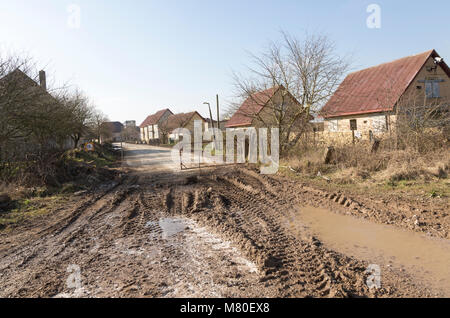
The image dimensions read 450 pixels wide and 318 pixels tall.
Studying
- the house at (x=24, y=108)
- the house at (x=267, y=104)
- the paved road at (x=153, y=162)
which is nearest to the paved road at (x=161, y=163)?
the paved road at (x=153, y=162)

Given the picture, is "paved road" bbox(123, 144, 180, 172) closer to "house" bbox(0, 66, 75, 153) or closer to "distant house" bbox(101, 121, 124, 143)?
"house" bbox(0, 66, 75, 153)

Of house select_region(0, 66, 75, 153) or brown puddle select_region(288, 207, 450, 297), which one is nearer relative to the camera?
brown puddle select_region(288, 207, 450, 297)

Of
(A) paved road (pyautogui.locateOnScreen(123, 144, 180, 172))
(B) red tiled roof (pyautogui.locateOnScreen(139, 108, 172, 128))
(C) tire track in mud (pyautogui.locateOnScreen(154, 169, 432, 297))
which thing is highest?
(B) red tiled roof (pyautogui.locateOnScreen(139, 108, 172, 128))

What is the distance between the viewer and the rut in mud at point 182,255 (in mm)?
3848

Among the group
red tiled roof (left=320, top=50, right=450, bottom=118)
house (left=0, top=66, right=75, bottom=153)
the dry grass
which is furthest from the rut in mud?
red tiled roof (left=320, top=50, right=450, bottom=118)

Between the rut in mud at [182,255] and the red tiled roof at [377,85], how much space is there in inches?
593

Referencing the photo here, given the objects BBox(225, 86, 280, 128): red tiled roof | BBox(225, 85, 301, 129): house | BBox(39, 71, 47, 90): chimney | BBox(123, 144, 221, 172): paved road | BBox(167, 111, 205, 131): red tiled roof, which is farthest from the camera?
BBox(167, 111, 205, 131): red tiled roof

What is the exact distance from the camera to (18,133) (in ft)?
42.7

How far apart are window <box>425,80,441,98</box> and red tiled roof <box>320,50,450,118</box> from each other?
150 centimetres

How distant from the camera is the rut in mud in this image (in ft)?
12.6

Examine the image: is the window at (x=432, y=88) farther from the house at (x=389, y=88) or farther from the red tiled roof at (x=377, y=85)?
the red tiled roof at (x=377, y=85)

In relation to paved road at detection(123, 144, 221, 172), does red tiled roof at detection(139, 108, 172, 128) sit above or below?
above

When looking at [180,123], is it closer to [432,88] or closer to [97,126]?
[97,126]

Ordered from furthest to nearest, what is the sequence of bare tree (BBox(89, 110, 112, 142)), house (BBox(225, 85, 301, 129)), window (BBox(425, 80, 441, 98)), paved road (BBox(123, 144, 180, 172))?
bare tree (BBox(89, 110, 112, 142)) < window (BBox(425, 80, 441, 98)) < paved road (BBox(123, 144, 180, 172)) < house (BBox(225, 85, 301, 129))
